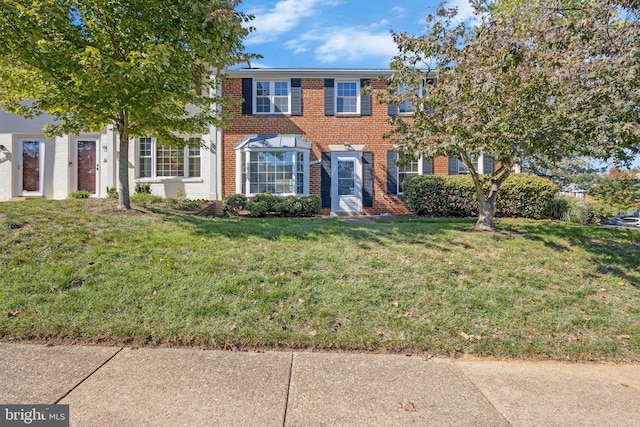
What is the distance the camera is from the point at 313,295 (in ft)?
13.8

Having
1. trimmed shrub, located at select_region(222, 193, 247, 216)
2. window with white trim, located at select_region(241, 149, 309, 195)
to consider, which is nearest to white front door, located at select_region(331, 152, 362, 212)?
window with white trim, located at select_region(241, 149, 309, 195)

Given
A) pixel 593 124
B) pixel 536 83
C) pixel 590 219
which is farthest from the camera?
pixel 590 219

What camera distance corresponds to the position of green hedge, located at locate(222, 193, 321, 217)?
1060cm

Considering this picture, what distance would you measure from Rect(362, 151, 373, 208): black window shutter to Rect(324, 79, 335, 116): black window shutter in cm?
210

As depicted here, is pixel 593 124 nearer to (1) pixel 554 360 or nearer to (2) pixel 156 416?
(1) pixel 554 360

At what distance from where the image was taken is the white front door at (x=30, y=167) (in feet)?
39.1

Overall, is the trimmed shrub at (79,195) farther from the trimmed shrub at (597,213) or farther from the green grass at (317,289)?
the trimmed shrub at (597,213)

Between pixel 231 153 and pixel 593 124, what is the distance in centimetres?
1085

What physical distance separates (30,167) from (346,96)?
12.1m

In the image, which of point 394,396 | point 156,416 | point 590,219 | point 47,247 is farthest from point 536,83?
point 590,219

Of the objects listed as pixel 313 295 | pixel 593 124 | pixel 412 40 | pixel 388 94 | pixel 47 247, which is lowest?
pixel 313 295

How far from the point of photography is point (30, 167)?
472 inches

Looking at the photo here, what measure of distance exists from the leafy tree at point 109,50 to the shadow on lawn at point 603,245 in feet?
23.5

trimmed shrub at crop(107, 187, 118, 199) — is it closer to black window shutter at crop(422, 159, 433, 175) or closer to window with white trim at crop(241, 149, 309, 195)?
window with white trim at crop(241, 149, 309, 195)
